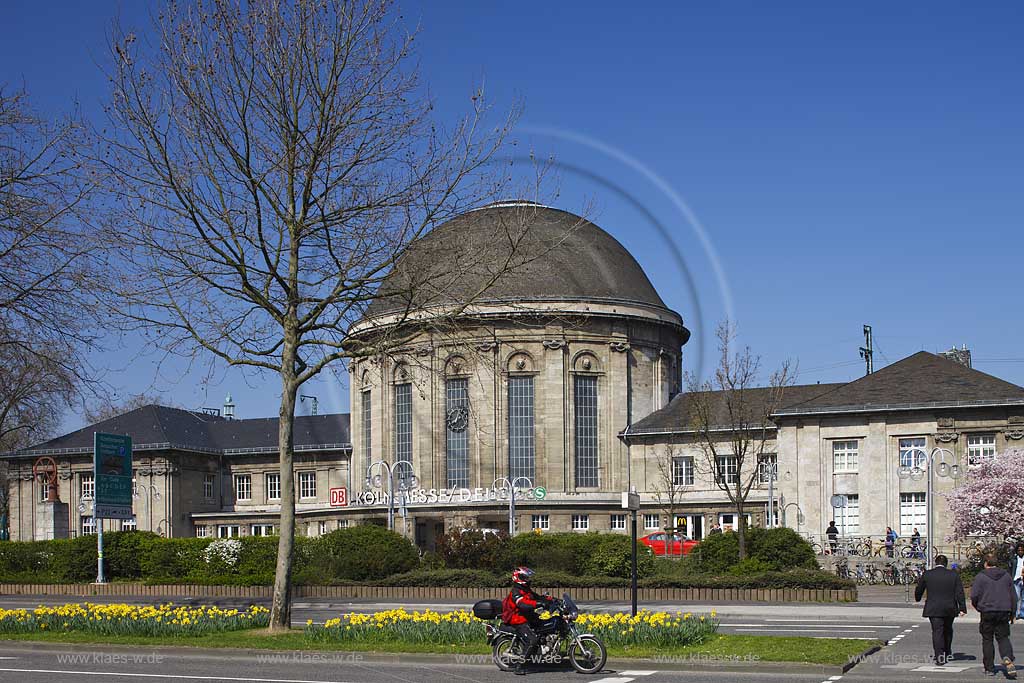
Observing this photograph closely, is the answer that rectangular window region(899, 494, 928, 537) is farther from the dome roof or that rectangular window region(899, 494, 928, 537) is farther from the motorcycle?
the motorcycle

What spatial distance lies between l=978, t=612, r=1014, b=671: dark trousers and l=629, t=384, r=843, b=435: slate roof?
2005 inches

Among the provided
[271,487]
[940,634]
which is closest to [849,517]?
[271,487]

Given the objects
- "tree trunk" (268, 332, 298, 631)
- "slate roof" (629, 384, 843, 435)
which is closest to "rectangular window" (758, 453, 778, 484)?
"slate roof" (629, 384, 843, 435)

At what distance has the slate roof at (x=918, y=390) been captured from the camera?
6000 cm

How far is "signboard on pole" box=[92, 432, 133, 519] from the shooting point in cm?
4512

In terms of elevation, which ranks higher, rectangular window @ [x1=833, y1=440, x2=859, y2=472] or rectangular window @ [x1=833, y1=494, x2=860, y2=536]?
rectangular window @ [x1=833, y1=440, x2=859, y2=472]

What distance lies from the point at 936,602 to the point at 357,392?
62449 mm

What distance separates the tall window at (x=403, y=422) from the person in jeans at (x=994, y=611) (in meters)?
57.7

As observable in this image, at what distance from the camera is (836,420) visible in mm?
62750

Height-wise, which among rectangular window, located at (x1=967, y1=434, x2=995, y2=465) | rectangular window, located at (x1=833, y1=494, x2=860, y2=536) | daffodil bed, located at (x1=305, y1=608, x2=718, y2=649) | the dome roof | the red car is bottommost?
the red car

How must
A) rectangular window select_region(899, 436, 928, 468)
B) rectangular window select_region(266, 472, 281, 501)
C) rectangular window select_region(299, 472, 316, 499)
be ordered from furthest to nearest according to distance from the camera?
rectangular window select_region(266, 472, 281, 501) < rectangular window select_region(299, 472, 316, 499) < rectangular window select_region(899, 436, 928, 468)

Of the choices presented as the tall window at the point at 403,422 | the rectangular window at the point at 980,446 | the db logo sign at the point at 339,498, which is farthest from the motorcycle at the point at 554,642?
the tall window at the point at 403,422

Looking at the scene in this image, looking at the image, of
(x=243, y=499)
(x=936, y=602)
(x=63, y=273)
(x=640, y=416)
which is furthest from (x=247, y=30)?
(x=243, y=499)

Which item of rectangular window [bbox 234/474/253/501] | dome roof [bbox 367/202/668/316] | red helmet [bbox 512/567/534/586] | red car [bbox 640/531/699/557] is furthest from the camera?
rectangular window [bbox 234/474/253/501]
